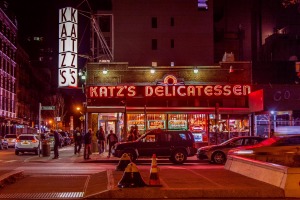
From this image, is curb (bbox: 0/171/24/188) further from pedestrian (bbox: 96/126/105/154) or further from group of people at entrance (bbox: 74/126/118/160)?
pedestrian (bbox: 96/126/105/154)

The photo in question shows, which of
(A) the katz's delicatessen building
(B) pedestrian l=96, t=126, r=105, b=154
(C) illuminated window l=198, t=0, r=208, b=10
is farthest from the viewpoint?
(C) illuminated window l=198, t=0, r=208, b=10

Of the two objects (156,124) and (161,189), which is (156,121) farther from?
(161,189)

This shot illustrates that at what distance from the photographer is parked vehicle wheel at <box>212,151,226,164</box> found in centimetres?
2655

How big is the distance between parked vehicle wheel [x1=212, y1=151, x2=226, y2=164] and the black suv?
1.22 meters

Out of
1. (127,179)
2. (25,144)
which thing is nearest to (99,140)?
(25,144)

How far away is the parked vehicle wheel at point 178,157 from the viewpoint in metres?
27.0

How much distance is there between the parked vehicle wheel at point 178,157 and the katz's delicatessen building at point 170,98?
959 centimetres

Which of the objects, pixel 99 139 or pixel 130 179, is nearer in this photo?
pixel 130 179

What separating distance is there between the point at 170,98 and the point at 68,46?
332 inches

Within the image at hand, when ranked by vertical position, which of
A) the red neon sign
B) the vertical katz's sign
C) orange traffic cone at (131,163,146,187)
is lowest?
orange traffic cone at (131,163,146,187)

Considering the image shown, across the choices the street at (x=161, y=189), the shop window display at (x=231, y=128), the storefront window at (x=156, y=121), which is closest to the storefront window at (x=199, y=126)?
the shop window display at (x=231, y=128)

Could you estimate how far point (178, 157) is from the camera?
27047mm

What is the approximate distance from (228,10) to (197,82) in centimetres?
2205

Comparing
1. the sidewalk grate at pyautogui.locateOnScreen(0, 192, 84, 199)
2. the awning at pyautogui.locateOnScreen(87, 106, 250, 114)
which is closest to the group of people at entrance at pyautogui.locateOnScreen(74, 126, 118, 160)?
the awning at pyautogui.locateOnScreen(87, 106, 250, 114)
